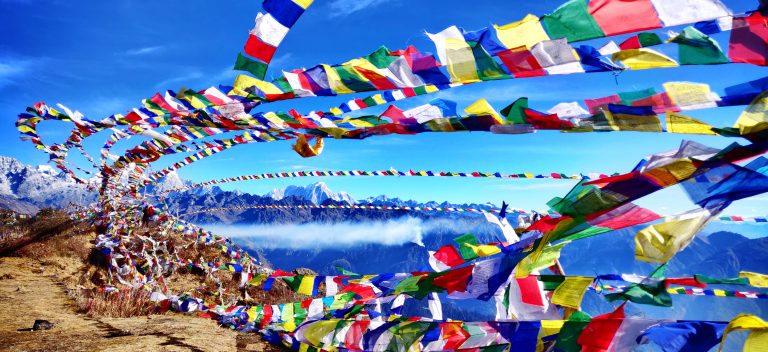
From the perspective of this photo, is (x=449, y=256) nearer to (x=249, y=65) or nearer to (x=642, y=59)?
(x=642, y=59)

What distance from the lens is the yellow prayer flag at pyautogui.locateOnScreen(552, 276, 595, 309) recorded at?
2867mm

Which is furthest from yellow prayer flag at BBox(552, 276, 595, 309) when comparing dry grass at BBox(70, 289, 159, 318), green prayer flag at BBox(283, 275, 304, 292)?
dry grass at BBox(70, 289, 159, 318)

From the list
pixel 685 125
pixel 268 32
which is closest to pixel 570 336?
pixel 685 125

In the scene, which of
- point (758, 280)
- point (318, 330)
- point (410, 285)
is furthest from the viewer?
point (318, 330)

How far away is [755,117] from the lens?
2086mm

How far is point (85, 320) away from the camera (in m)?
6.68

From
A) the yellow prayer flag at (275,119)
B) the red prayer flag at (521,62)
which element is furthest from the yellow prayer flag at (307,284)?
the red prayer flag at (521,62)

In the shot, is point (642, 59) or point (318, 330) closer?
point (642, 59)

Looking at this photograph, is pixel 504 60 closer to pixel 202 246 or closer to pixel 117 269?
pixel 117 269

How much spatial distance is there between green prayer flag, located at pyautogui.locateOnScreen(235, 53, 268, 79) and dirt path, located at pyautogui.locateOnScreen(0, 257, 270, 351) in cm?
326

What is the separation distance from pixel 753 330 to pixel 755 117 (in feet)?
3.60

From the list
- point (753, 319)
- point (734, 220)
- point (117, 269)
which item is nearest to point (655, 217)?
point (753, 319)

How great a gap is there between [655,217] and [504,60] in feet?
4.03

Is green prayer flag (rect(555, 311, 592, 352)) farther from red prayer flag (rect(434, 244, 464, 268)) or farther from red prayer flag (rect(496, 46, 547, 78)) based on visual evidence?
red prayer flag (rect(496, 46, 547, 78))
